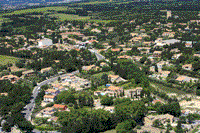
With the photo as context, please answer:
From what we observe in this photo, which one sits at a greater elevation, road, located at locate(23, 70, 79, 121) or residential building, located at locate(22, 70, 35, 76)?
residential building, located at locate(22, 70, 35, 76)

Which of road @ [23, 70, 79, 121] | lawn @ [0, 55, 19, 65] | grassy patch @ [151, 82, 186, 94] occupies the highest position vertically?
lawn @ [0, 55, 19, 65]

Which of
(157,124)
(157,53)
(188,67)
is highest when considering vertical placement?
(157,53)

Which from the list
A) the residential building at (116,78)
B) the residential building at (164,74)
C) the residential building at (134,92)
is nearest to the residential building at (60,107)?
the residential building at (134,92)

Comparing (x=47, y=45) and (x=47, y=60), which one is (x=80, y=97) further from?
(x=47, y=45)

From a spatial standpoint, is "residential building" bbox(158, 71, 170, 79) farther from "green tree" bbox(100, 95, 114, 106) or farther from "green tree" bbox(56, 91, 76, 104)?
"green tree" bbox(56, 91, 76, 104)

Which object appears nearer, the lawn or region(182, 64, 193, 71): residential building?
region(182, 64, 193, 71): residential building

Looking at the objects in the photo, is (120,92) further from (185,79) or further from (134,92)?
(185,79)

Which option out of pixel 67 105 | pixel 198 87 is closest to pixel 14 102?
pixel 67 105

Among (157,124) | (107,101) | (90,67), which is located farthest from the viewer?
(90,67)

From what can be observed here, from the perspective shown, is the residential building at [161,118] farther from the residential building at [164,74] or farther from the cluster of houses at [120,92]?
the residential building at [164,74]

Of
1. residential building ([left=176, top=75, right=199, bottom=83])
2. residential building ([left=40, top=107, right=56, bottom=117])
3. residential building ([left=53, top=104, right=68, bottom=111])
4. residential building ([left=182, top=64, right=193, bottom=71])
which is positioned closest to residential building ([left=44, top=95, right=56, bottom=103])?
residential building ([left=53, top=104, right=68, bottom=111])

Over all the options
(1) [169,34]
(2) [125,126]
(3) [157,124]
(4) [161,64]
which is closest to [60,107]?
(2) [125,126]
